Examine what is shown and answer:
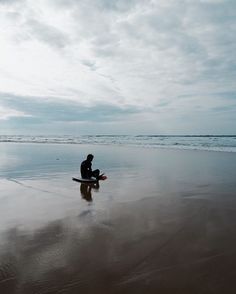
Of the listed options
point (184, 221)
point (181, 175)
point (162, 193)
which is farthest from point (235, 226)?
point (181, 175)

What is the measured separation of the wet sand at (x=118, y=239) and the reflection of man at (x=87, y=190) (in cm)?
3

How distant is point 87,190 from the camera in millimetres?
11219

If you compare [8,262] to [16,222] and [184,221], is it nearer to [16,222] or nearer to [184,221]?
[16,222]

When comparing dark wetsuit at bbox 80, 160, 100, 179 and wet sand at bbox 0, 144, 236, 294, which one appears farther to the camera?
dark wetsuit at bbox 80, 160, 100, 179

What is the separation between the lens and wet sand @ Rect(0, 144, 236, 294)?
4.49 metres

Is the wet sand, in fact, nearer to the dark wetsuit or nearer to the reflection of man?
the reflection of man

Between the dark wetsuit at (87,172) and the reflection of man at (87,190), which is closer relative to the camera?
the reflection of man at (87,190)

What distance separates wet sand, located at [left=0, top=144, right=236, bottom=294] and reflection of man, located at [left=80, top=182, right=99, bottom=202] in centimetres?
3

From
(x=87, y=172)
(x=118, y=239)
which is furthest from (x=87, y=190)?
(x=118, y=239)

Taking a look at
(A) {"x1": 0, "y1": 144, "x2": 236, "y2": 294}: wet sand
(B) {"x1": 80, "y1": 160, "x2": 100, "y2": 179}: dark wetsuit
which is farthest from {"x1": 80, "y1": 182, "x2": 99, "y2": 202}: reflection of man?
(B) {"x1": 80, "y1": 160, "x2": 100, "y2": 179}: dark wetsuit

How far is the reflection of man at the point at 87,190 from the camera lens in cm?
1005

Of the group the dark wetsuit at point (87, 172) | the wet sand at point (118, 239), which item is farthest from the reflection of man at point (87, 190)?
the dark wetsuit at point (87, 172)

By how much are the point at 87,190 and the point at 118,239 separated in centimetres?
528

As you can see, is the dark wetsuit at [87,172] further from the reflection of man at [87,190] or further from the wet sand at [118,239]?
the wet sand at [118,239]
